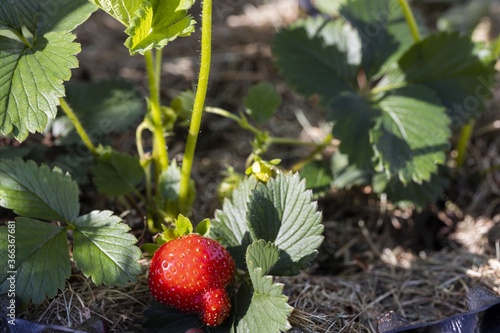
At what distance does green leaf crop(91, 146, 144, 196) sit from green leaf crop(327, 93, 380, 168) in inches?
20.5

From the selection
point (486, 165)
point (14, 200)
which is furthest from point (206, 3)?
point (486, 165)

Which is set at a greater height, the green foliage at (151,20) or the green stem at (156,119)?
the green foliage at (151,20)

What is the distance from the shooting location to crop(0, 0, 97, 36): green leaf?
4.42ft

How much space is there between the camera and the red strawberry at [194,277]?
1.18m

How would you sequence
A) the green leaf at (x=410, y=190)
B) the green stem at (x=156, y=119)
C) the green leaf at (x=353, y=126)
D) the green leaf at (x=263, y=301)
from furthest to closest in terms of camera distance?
the green leaf at (x=410, y=190), the green leaf at (x=353, y=126), the green stem at (x=156, y=119), the green leaf at (x=263, y=301)

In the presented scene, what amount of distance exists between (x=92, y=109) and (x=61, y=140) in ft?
0.60

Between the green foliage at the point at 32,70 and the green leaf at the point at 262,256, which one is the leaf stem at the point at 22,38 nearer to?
the green foliage at the point at 32,70

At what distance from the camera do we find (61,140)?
1613 millimetres

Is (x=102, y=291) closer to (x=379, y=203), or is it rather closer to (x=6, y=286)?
(x=6, y=286)

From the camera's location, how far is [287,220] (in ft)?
4.24

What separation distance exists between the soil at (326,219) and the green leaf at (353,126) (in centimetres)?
26

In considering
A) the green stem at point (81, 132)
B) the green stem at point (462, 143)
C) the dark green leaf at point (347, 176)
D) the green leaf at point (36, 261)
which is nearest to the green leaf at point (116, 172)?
the green stem at point (81, 132)

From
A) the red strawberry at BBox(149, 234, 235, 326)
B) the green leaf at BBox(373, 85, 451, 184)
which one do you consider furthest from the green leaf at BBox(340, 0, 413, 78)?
the red strawberry at BBox(149, 234, 235, 326)

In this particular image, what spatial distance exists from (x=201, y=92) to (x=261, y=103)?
1.17 ft
